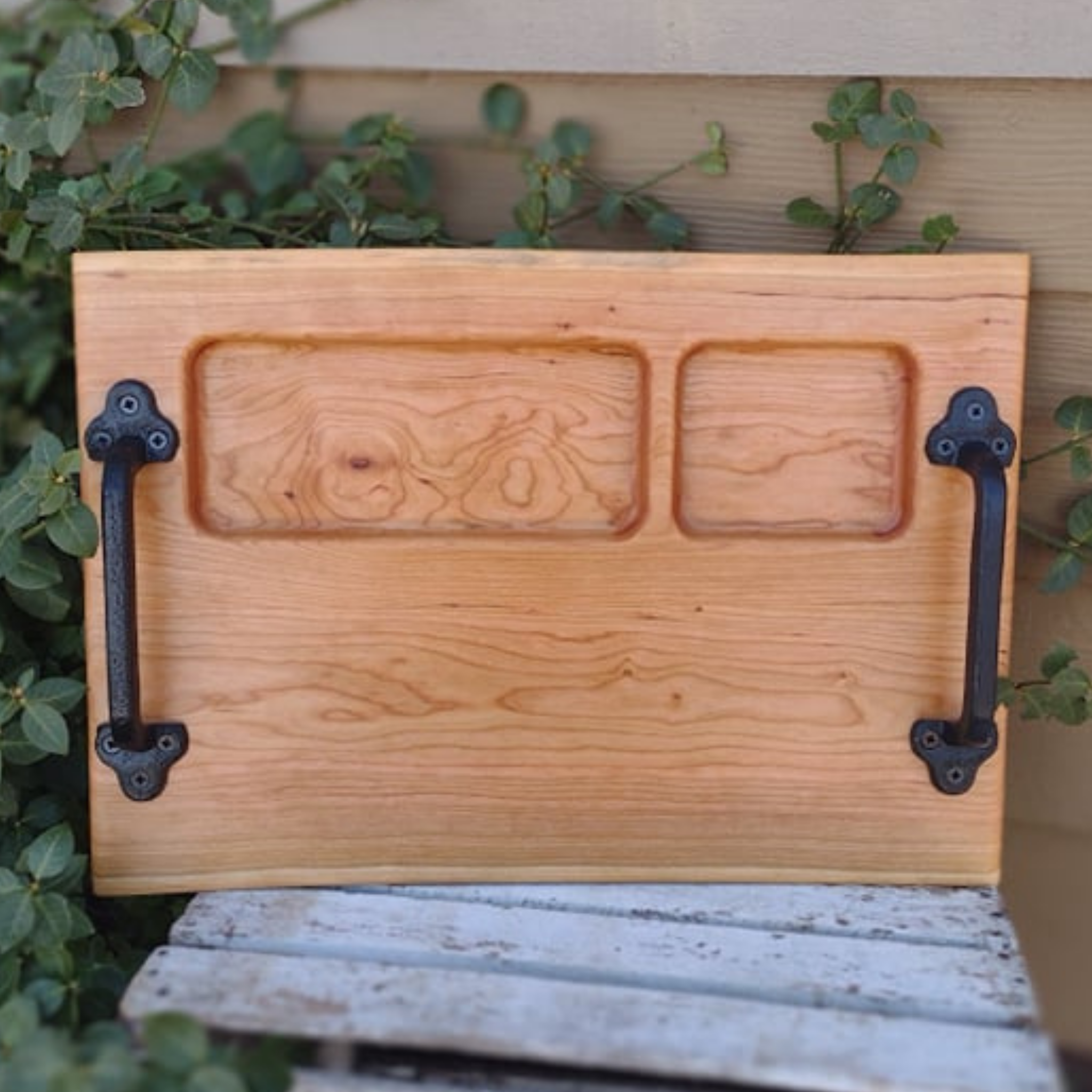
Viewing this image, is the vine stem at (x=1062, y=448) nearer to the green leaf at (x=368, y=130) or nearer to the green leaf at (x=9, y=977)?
the green leaf at (x=368, y=130)

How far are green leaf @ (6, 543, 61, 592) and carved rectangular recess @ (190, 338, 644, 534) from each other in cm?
16

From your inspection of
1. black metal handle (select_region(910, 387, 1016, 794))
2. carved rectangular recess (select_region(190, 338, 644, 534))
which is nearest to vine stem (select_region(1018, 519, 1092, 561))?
black metal handle (select_region(910, 387, 1016, 794))

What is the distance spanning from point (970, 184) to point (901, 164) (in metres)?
0.09

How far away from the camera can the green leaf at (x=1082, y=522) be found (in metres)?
1.58

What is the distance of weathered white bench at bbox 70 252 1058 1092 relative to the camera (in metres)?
1.37

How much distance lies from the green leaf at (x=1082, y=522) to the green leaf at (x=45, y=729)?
0.95m

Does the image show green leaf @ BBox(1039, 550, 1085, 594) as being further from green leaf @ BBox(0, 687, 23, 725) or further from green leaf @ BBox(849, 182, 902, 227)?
green leaf @ BBox(0, 687, 23, 725)

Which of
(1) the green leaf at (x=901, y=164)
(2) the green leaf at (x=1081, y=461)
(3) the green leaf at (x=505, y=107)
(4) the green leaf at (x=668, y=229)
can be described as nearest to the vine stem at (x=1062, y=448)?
(2) the green leaf at (x=1081, y=461)

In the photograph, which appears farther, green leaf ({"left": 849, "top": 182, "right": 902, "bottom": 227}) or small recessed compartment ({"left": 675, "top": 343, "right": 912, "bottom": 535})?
green leaf ({"left": 849, "top": 182, "right": 902, "bottom": 227})

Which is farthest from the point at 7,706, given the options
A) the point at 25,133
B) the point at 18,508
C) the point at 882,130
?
the point at 882,130

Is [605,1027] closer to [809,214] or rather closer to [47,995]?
[47,995]

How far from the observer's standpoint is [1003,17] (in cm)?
152

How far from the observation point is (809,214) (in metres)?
1.59

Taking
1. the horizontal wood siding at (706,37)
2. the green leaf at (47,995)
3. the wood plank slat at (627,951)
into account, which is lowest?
the green leaf at (47,995)
